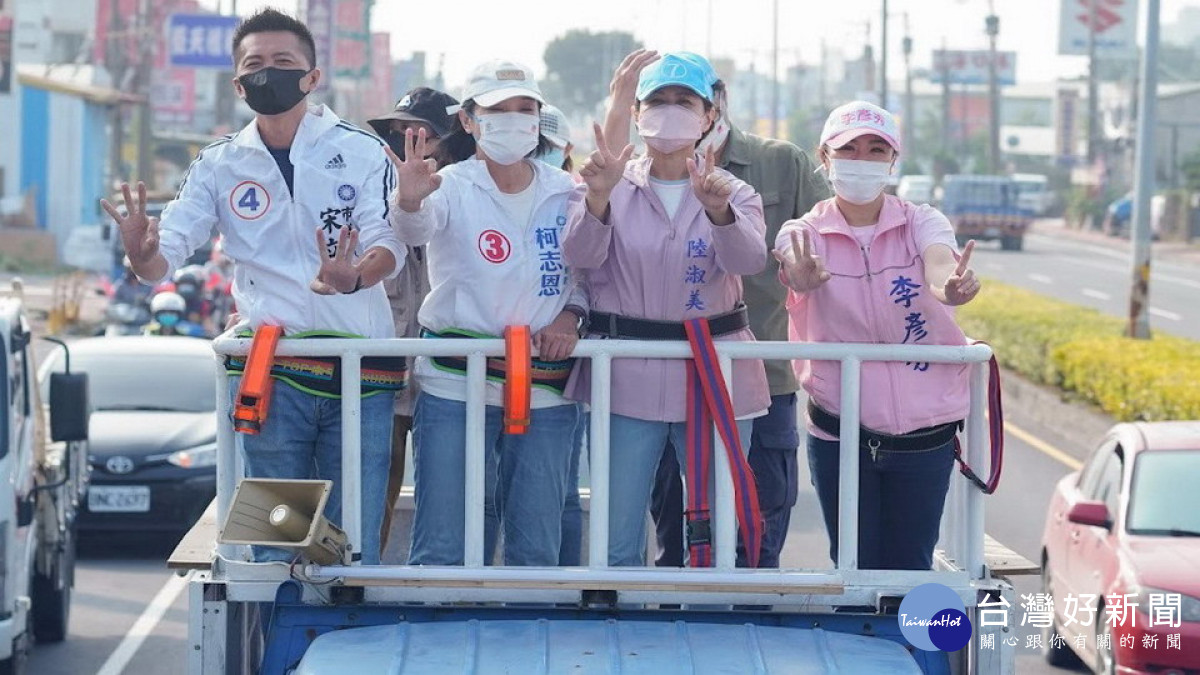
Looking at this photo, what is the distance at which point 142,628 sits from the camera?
10.8 metres

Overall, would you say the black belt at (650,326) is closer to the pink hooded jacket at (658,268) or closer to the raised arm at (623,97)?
the pink hooded jacket at (658,268)

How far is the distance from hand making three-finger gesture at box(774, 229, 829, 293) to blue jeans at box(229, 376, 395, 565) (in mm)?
1058

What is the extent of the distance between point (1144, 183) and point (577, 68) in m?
116

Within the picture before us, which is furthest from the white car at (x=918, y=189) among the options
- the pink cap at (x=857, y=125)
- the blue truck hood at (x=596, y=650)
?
the blue truck hood at (x=596, y=650)

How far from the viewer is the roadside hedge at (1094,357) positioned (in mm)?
16680

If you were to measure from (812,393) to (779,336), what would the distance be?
102 cm

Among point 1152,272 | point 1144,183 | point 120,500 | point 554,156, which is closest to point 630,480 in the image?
point 554,156

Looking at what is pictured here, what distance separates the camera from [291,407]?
16.3ft

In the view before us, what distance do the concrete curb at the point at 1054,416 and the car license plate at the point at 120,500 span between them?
27.9 ft

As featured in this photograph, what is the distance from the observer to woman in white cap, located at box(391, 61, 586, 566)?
505 cm

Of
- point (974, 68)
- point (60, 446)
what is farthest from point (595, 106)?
point (60, 446)

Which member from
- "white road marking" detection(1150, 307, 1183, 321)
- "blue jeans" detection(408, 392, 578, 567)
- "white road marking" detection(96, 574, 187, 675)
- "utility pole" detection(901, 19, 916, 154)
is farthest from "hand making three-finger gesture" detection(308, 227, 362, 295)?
"utility pole" detection(901, 19, 916, 154)

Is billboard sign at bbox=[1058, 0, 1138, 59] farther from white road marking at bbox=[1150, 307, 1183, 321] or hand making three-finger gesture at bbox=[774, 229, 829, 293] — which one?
hand making three-finger gesture at bbox=[774, 229, 829, 293]

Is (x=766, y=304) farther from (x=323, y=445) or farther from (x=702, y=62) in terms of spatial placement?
(x=323, y=445)
